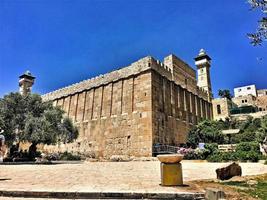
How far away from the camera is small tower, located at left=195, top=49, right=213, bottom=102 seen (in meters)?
45.5

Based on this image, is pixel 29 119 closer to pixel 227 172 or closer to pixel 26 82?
pixel 227 172

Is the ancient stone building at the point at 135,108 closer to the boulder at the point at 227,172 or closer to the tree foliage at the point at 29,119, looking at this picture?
the tree foliage at the point at 29,119

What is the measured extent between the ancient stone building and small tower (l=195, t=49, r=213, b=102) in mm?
7912

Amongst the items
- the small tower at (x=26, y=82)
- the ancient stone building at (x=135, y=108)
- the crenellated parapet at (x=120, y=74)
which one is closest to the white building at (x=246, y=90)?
the ancient stone building at (x=135, y=108)

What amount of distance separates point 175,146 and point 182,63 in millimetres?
11586

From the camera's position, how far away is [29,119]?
72.1 ft

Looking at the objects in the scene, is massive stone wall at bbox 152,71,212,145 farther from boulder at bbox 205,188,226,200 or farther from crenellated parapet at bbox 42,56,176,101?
boulder at bbox 205,188,226,200

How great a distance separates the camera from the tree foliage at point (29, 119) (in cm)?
2152

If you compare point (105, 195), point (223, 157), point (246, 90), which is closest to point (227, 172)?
point (105, 195)

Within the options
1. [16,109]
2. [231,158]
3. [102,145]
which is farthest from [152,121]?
[16,109]

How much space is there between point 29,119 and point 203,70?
32293 millimetres

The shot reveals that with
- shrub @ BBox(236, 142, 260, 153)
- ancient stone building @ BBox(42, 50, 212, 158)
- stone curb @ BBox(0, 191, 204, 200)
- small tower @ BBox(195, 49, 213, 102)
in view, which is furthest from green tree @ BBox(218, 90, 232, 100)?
stone curb @ BBox(0, 191, 204, 200)

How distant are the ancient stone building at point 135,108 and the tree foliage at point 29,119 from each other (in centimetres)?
639

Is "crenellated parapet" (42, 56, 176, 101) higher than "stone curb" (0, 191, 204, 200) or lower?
higher
